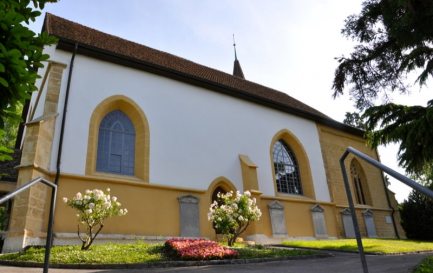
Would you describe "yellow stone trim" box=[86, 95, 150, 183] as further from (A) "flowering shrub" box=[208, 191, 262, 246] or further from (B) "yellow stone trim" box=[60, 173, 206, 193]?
(A) "flowering shrub" box=[208, 191, 262, 246]

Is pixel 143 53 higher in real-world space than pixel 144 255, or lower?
higher

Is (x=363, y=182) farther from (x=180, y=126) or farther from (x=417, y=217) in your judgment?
(x=180, y=126)

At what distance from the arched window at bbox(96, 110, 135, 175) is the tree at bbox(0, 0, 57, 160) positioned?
9502 millimetres

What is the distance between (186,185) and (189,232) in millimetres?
1851

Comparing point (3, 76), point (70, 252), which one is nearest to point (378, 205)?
point (70, 252)

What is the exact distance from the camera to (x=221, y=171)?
15570mm

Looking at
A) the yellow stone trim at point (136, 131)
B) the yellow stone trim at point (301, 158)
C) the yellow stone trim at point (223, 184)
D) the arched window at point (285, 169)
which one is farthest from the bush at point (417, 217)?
the yellow stone trim at point (136, 131)

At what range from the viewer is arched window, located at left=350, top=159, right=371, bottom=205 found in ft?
73.0

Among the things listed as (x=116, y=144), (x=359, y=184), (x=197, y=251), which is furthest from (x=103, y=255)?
(x=359, y=184)

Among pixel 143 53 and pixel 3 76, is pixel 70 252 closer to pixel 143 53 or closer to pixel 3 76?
pixel 3 76

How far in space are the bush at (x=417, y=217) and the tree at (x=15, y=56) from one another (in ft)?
67.4

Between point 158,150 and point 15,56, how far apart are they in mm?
10915

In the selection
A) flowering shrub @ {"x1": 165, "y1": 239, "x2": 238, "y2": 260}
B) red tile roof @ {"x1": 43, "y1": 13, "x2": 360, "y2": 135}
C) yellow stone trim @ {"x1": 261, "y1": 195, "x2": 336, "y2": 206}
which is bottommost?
flowering shrub @ {"x1": 165, "y1": 239, "x2": 238, "y2": 260}

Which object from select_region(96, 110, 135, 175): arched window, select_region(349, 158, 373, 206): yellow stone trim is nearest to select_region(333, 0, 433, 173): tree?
select_region(96, 110, 135, 175): arched window
